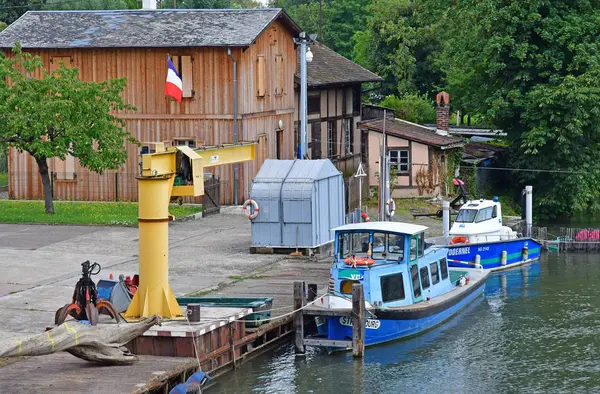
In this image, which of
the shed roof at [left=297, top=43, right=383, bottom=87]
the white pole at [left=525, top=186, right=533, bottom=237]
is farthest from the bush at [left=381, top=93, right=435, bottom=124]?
the white pole at [left=525, top=186, right=533, bottom=237]

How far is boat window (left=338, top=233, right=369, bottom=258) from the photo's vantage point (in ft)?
95.4

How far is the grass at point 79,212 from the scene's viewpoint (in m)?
42.4

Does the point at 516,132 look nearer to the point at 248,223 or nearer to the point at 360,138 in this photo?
the point at 360,138

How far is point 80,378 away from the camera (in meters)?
21.5

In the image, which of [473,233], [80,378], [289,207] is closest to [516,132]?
[473,233]

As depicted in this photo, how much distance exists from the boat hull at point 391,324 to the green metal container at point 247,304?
157 centimetres

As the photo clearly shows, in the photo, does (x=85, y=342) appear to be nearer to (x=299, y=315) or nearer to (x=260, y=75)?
(x=299, y=315)

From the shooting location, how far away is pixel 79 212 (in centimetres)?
4472

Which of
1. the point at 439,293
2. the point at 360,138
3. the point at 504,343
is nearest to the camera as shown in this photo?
the point at 504,343

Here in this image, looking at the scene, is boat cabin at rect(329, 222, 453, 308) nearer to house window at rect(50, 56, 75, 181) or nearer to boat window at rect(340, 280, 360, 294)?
boat window at rect(340, 280, 360, 294)

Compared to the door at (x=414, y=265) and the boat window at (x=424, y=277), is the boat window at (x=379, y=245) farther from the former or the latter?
the boat window at (x=424, y=277)

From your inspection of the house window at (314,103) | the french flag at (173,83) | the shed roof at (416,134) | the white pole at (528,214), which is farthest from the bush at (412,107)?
the french flag at (173,83)

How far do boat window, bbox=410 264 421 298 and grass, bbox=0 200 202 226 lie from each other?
1549 cm

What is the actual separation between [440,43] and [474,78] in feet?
49.6
